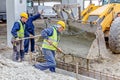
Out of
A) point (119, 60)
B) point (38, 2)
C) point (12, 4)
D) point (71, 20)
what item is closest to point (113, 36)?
point (119, 60)

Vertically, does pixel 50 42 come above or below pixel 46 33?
below

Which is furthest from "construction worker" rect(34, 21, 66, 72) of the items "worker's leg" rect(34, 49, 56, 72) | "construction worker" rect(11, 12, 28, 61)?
"construction worker" rect(11, 12, 28, 61)

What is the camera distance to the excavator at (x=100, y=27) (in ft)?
33.8

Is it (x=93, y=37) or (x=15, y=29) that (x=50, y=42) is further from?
(x=15, y=29)

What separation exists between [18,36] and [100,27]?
8.27 feet

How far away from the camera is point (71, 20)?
11.2 metres

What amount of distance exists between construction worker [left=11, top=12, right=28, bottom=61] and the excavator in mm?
1429

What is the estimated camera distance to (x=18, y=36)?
1091 centimetres

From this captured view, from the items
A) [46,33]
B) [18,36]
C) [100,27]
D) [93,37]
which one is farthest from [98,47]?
[18,36]

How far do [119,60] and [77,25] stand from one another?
1.66 meters

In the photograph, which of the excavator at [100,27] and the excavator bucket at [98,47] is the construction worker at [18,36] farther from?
the excavator bucket at [98,47]

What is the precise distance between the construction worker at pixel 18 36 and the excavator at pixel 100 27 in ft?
4.69

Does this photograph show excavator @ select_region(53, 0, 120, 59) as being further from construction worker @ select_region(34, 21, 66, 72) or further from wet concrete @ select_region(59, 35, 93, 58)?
construction worker @ select_region(34, 21, 66, 72)

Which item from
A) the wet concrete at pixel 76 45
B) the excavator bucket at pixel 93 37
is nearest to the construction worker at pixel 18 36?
the wet concrete at pixel 76 45
